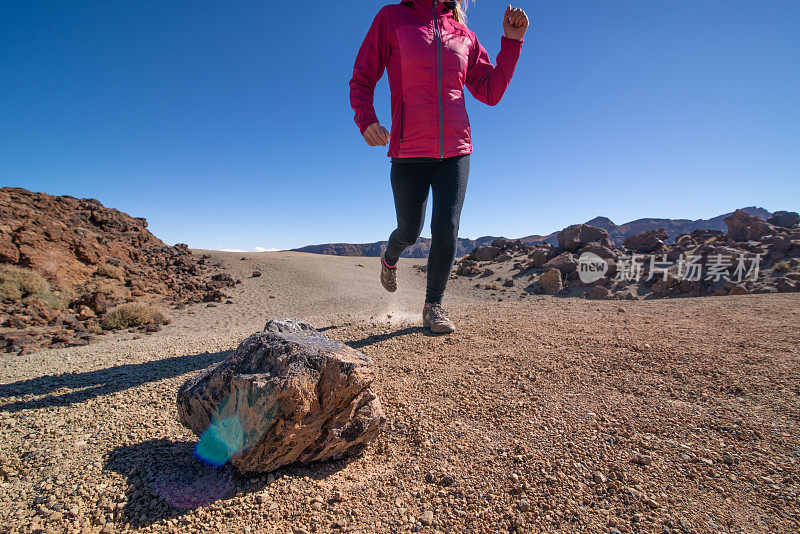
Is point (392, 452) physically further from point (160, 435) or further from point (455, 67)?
point (455, 67)

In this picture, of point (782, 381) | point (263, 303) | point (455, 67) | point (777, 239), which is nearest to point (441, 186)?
point (455, 67)

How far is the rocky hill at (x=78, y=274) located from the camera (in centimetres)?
501

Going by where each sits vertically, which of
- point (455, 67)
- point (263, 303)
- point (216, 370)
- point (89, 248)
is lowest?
point (263, 303)

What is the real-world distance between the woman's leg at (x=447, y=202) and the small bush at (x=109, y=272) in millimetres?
8215

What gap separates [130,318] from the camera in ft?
17.6

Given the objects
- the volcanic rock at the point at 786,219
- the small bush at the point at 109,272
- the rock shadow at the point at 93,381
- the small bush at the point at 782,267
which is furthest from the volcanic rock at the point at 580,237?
the small bush at the point at 109,272

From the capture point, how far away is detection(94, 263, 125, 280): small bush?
784cm

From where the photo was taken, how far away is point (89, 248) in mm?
8133

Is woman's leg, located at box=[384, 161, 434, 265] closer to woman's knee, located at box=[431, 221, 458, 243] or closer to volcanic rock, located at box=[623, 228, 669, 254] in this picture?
woman's knee, located at box=[431, 221, 458, 243]

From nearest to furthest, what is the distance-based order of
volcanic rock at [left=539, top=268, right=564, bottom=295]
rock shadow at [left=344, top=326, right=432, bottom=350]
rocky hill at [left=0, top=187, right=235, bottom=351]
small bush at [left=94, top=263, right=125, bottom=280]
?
1. rock shadow at [left=344, top=326, right=432, bottom=350]
2. rocky hill at [left=0, top=187, right=235, bottom=351]
3. small bush at [left=94, top=263, right=125, bottom=280]
4. volcanic rock at [left=539, top=268, right=564, bottom=295]

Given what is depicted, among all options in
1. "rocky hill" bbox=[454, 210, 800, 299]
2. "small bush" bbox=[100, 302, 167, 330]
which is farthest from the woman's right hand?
"rocky hill" bbox=[454, 210, 800, 299]

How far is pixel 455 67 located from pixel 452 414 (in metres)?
2.62

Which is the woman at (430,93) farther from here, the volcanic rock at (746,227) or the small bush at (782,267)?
the volcanic rock at (746,227)

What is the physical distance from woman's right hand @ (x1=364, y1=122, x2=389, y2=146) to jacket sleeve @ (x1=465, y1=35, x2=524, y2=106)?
111 cm
